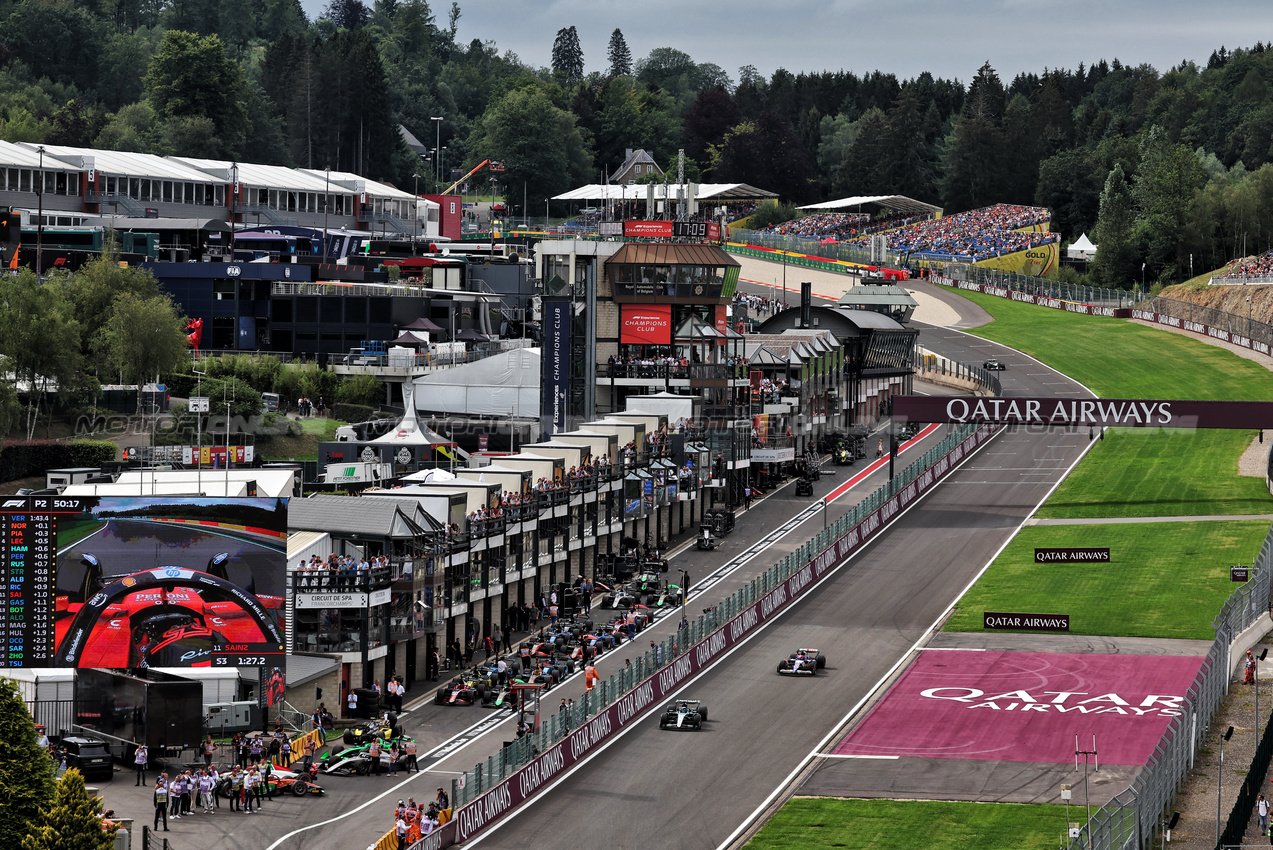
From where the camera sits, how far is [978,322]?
16362 cm

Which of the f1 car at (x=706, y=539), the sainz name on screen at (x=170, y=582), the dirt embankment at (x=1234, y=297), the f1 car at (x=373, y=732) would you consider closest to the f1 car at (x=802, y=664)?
the f1 car at (x=373, y=732)

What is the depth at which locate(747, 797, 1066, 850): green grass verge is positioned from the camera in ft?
165

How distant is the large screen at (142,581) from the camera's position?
5647 cm

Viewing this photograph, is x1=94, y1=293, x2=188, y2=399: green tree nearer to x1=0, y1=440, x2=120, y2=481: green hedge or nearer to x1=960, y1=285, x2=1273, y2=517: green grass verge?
x1=0, y1=440, x2=120, y2=481: green hedge

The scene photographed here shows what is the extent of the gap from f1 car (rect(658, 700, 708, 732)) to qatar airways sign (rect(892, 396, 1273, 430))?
1790 inches

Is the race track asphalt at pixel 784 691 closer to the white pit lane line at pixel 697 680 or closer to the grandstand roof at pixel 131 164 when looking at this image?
the white pit lane line at pixel 697 680

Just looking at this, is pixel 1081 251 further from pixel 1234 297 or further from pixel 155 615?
pixel 155 615

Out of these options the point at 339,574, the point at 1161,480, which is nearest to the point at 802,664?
the point at 339,574

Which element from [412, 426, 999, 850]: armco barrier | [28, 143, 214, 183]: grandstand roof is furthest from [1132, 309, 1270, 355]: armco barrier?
[28, 143, 214, 183]: grandstand roof

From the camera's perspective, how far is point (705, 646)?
225 ft

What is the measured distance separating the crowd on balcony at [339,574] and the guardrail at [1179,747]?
26.2 meters

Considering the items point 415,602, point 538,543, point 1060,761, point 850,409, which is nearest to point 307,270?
point 850,409

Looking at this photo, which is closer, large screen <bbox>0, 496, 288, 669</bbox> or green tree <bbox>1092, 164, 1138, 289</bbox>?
large screen <bbox>0, 496, 288, 669</bbox>

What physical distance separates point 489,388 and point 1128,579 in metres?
45.7
